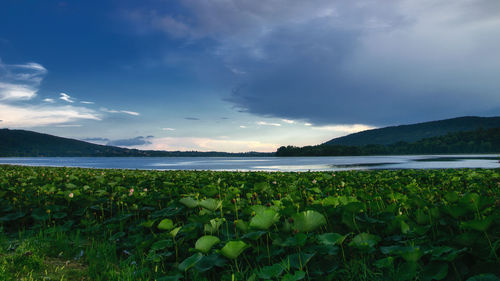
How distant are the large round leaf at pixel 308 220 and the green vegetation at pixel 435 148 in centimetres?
13859

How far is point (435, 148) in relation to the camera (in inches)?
5359

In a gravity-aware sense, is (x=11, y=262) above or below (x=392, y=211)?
below

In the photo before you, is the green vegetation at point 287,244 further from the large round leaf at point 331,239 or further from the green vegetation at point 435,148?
the green vegetation at point 435,148

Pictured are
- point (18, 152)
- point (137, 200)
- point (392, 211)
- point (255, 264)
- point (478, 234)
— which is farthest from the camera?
point (18, 152)

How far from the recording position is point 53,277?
3117 millimetres

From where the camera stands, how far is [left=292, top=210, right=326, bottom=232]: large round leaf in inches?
98.3

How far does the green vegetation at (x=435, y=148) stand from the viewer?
4937 inches

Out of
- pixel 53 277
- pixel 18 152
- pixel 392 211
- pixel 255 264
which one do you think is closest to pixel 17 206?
pixel 53 277

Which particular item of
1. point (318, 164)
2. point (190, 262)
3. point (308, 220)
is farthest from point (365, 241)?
point (318, 164)

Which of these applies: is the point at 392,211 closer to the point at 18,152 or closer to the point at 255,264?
the point at 255,264

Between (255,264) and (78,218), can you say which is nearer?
(255,264)

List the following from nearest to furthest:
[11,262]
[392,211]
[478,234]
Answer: [478,234] → [392,211] → [11,262]

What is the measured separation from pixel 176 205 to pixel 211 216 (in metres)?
1.17

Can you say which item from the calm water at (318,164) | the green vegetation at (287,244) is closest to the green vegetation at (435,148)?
the calm water at (318,164)
